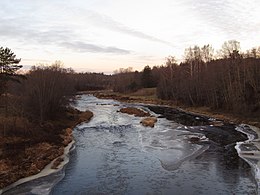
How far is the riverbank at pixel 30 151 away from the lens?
19484 mm

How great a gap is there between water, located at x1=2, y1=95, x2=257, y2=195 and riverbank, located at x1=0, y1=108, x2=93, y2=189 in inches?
49.2

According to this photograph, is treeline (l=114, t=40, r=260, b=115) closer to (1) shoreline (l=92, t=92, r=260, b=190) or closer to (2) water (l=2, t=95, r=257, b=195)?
(1) shoreline (l=92, t=92, r=260, b=190)

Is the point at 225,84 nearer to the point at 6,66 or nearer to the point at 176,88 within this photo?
the point at 176,88

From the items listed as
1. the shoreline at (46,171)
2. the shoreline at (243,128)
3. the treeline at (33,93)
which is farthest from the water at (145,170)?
the treeline at (33,93)

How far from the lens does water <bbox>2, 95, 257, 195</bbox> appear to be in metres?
17.2

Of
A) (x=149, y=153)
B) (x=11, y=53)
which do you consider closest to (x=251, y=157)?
(x=149, y=153)

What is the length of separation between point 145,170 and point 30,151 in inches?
374

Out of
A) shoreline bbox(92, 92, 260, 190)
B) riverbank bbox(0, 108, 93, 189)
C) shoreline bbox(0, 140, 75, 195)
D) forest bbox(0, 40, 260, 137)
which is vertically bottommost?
shoreline bbox(92, 92, 260, 190)

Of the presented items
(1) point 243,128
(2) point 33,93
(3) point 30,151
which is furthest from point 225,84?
(3) point 30,151

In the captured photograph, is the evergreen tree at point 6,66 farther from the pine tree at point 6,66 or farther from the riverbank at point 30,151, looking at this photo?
the riverbank at point 30,151

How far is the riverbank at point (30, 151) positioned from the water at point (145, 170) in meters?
1.25

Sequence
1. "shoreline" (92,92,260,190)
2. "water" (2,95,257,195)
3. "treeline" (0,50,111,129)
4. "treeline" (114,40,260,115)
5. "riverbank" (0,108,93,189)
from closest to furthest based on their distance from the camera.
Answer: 1. "water" (2,95,257,195)
2. "riverbank" (0,108,93,189)
3. "shoreline" (92,92,260,190)
4. "treeline" (0,50,111,129)
5. "treeline" (114,40,260,115)

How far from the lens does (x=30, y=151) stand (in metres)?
23.6

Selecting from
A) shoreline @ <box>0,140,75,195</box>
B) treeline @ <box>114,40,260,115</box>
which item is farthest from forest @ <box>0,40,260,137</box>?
shoreline @ <box>0,140,75,195</box>
